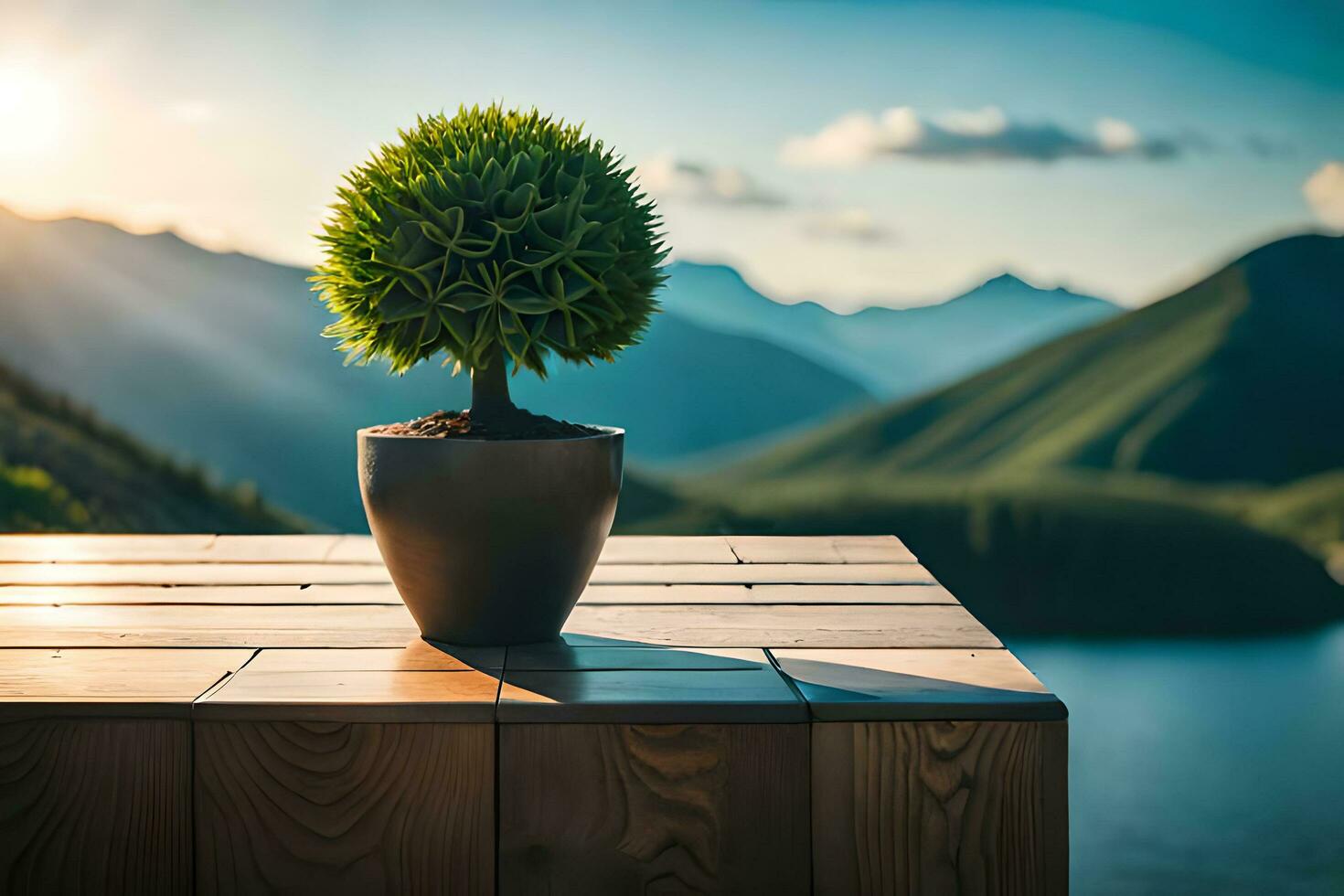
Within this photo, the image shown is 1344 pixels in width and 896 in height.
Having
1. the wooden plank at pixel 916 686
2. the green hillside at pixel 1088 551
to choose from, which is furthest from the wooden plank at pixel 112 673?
the green hillside at pixel 1088 551

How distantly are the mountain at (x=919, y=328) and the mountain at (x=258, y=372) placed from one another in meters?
0.12

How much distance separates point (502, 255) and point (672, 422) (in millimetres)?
4307

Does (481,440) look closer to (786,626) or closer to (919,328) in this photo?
(786,626)

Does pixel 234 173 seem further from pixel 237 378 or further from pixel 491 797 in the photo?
pixel 491 797

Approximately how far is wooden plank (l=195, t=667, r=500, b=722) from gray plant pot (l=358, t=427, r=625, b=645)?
19 cm

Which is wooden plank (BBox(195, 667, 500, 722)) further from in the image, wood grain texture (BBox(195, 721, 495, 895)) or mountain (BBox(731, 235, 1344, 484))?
mountain (BBox(731, 235, 1344, 484))

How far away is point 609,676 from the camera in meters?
1.32

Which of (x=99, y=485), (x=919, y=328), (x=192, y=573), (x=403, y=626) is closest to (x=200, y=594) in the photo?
(x=192, y=573)

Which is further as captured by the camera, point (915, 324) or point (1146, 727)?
point (915, 324)

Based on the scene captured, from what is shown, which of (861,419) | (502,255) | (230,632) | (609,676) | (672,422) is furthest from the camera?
(861,419)

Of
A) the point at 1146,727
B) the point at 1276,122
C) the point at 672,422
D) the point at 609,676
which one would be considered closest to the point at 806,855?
the point at 609,676

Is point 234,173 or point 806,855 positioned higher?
point 234,173

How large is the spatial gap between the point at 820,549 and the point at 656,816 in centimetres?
123

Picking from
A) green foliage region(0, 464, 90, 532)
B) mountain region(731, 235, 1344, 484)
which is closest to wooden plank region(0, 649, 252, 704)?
green foliage region(0, 464, 90, 532)
